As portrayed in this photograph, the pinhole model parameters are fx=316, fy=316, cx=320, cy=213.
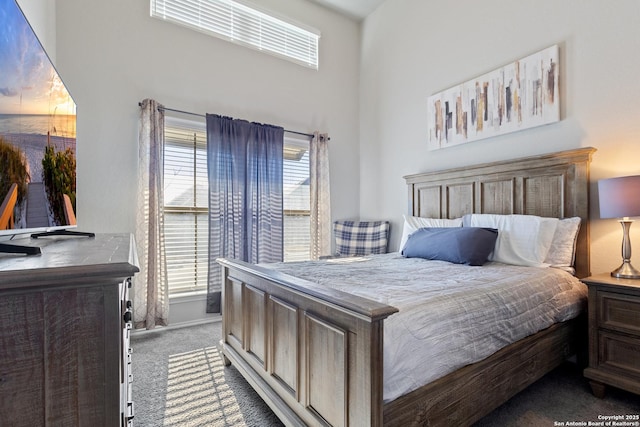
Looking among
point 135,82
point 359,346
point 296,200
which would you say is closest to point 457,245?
point 359,346

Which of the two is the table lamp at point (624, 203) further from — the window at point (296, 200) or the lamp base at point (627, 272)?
the window at point (296, 200)

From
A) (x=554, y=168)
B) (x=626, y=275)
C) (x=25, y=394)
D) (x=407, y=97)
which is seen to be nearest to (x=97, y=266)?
(x=25, y=394)

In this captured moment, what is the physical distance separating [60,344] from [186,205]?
2779mm

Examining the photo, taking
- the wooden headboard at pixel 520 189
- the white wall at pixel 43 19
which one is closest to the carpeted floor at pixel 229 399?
the wooden headboard at pixel 520 189

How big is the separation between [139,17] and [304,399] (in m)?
3.58

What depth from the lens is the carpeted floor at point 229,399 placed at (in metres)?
1.67

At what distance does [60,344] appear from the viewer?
26.6 inches

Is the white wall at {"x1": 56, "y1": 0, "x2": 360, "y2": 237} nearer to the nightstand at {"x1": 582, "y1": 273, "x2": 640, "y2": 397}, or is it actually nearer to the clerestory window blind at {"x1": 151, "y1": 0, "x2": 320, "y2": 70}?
the clerestory window blind at {"x1": 151, "y1": 0, "x2": 320, "y2": 70}

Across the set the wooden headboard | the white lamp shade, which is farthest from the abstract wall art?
the white lamp shade

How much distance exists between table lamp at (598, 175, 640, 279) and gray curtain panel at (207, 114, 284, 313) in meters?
2.80

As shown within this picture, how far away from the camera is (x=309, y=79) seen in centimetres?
405

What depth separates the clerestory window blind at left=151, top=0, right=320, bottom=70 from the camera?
10.6ft

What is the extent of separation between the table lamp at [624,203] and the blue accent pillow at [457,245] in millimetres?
690

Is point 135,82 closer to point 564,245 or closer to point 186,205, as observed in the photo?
point 186,205
